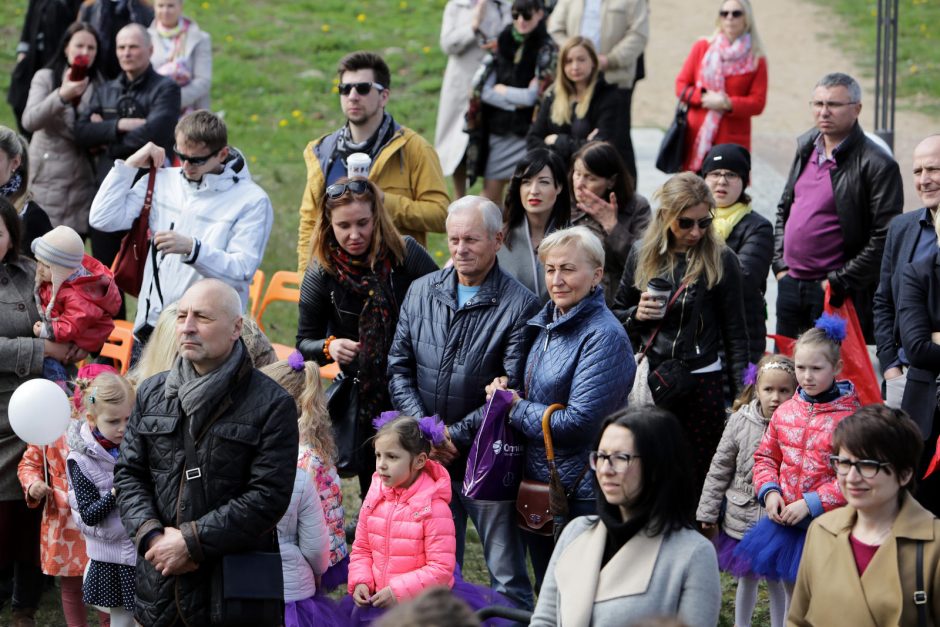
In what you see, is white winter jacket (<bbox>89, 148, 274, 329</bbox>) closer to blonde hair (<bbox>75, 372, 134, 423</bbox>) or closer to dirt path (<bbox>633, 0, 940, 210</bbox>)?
blonde hair (<bbox>75, 372, 134, 423</bbox>)

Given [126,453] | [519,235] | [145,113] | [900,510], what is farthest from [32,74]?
[900,510]

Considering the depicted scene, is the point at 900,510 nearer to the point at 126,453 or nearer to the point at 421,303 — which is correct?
the point at 421,303

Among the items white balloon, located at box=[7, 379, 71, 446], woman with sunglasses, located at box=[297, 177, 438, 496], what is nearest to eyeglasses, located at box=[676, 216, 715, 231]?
woman with sunglasses, located at box=[297, 177, 438, 496]

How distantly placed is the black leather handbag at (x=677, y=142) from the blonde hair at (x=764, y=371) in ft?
12.3

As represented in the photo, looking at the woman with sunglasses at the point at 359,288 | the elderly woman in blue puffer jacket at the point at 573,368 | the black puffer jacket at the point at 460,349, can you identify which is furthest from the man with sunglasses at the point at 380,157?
the elderly woman in blue puffer jacket at the point at 573,368

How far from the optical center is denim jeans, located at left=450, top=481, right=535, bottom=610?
19.0 ft

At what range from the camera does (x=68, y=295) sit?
20.8ft

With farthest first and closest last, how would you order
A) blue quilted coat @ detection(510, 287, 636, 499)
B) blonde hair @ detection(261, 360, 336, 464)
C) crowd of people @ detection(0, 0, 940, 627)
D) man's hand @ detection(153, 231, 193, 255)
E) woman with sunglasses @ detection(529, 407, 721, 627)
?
1. man's hand @ detection(153, 231, 193, 255)
2. blonde hair @ detection(261, 360, 336, 464)
3. blue quilted coat @ detection(510, 287, 636, 499)
4. crowd of people @ detection(0, 0, 940, 627)
5. woman with sunglasses @ detection(529, 407, 721, 627)

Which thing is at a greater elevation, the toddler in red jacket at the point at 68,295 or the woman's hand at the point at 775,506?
the toddler in red jacket at the point at 68,295

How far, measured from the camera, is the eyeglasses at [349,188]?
6.11 metres

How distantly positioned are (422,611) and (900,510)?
2.18 meters

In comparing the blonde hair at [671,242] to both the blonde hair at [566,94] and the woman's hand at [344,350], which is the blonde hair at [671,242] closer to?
the woman's hand at [344,350]

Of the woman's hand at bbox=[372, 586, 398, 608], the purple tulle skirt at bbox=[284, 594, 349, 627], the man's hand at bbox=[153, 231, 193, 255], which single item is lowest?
the purple tulle skirt at bbox=[284, 594, 349, 627]

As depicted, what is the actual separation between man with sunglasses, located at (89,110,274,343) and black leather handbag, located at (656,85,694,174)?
3652 mm
